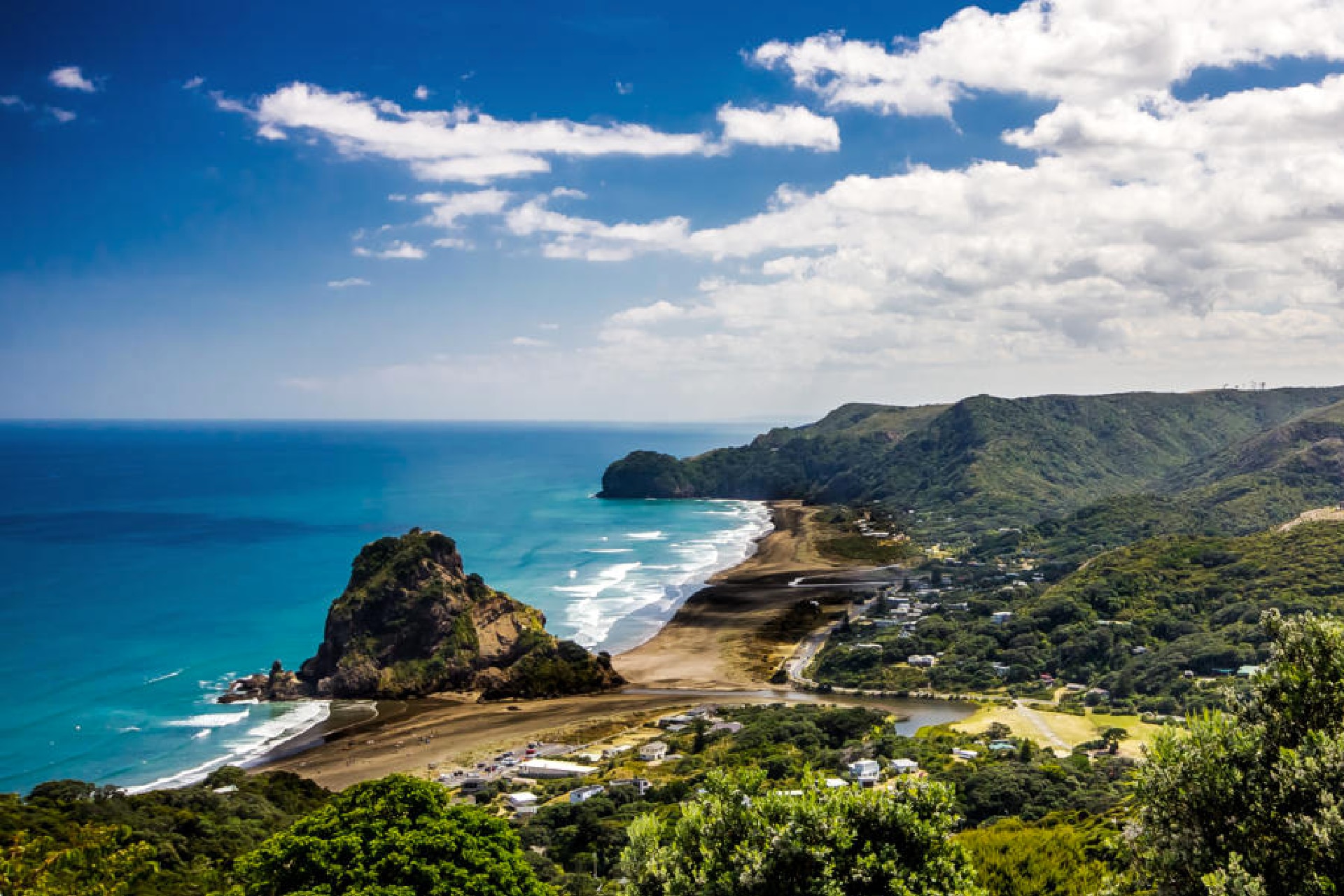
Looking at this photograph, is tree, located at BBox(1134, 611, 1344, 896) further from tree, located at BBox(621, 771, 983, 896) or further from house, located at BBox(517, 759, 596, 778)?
house, located at BBox(517, 759, 596, 778)

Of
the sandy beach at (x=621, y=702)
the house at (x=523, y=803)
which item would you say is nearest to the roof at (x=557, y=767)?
the house at (x=523, y=803)

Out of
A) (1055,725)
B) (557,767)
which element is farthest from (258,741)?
(1055,725)

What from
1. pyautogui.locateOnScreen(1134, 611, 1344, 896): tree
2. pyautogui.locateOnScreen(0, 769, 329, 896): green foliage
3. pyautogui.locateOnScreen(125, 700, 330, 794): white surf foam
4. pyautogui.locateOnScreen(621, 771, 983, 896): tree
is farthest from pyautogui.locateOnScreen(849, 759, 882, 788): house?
pyautogui.locateOnScreen(125, 700, 330, 794): white surf foam

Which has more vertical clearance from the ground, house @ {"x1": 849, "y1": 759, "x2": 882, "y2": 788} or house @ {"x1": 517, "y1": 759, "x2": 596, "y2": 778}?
house @ {"x1": 849, "y1": 759, "x2": 882, "y2": 788}

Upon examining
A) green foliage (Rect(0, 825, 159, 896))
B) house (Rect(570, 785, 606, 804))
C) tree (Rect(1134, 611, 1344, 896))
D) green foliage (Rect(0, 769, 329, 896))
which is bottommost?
house (Rect(570, 785, 606, 804))

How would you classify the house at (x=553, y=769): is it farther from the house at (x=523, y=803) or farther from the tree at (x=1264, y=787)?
the tree at (x=1264, y=787)

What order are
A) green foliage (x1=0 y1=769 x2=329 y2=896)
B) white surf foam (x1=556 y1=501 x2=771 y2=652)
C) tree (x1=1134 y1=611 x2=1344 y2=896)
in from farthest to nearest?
white surf foam (x1=556 y1=501 x2=771 y2=652)
green foliage (x1=0 y1=769 x2=329 y2=896)
tree (x1=1134 y1=611 x2=1344 y2=896)

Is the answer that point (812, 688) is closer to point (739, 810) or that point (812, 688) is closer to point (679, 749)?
point (679, 749)

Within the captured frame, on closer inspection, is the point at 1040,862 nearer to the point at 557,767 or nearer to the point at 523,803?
the point at 523,803
